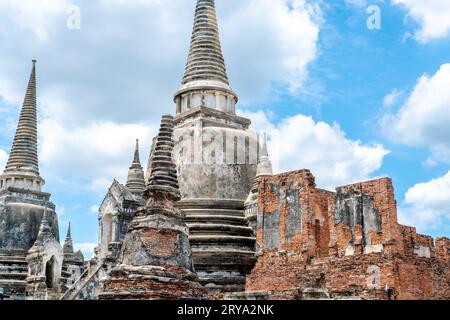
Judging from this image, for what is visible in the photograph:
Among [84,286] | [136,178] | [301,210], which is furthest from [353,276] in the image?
[136,178]

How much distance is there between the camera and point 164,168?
1997 cm

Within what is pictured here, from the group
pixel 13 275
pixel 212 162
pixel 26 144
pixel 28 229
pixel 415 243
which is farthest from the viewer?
pixel 26 144

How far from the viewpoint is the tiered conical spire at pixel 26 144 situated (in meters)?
38.0

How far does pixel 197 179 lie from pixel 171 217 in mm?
8433

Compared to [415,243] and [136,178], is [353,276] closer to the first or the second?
[415,243]

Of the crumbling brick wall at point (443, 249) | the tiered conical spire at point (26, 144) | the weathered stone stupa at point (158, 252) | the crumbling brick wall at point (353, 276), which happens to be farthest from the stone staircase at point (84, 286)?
the crumbling brick wall at point (443, 249)

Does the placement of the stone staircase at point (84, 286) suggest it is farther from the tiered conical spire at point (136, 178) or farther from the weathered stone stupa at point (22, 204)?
the weathered stone stupa at point (22, 204)

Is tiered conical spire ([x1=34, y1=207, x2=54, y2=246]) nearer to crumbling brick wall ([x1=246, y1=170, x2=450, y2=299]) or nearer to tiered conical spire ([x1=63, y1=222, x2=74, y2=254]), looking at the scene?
tiered conical spire ([x1=63, y1=222, x2=74, y2=254])

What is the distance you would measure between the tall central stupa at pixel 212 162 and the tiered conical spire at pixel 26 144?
1195 cm

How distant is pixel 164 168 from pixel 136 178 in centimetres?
1144

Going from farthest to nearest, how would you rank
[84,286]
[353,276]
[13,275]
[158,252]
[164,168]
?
[13,275] → [84,286] → [164,168] → [353,276] → [158,252]

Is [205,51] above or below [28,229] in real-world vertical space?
above

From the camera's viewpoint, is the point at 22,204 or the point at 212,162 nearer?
the point at 212,162
